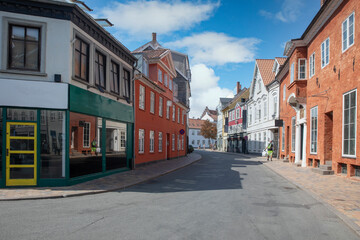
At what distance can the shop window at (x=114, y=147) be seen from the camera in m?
14.7

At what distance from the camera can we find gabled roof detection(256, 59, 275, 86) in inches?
1357

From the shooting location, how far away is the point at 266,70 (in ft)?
118

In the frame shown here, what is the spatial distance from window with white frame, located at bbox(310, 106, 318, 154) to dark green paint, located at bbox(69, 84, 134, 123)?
1035 cm

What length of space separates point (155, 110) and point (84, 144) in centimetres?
1136

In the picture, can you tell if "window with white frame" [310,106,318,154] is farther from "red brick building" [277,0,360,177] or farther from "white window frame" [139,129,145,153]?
"white window frame" [139,129,145,153]

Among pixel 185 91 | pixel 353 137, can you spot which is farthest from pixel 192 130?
pixel 353 137

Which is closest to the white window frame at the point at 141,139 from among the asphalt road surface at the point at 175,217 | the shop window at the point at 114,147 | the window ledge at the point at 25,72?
the shop window at the point at 114,147

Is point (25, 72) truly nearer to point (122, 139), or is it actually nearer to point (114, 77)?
point (114, 77)

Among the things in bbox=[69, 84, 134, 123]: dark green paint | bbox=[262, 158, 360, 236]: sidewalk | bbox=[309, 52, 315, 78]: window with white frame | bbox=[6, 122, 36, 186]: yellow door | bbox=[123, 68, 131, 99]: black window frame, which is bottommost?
bbox=[262, 158, 360, 236]: sidewalk

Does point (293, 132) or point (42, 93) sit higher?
point (42, 93)

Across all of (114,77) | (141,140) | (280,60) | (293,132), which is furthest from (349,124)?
(280,60)

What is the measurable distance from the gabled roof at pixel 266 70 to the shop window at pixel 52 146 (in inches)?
1063

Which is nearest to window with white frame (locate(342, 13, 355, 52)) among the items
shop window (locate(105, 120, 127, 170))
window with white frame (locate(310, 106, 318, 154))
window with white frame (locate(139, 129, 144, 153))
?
window with white frame (locate(310, 106, 318, 154))

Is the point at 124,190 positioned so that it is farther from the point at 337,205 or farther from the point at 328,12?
the point at 328,12
